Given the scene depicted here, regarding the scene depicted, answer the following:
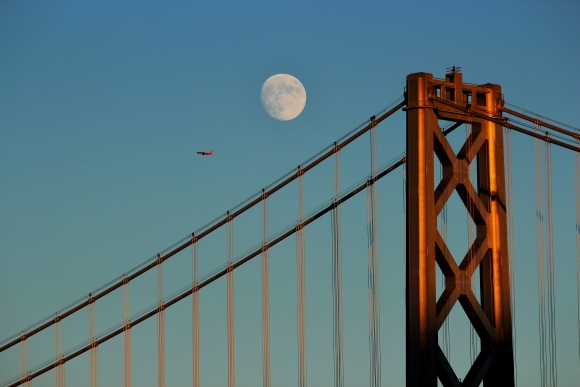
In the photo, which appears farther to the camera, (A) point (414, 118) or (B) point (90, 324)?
(B) point (90, 324)

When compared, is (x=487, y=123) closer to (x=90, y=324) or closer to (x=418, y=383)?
(x=418, y=383)

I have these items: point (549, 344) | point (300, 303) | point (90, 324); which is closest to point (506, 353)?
point (549, 344)

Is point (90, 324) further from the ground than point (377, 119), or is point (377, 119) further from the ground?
point (377, 119)

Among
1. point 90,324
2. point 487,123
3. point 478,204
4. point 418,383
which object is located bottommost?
point 418,383

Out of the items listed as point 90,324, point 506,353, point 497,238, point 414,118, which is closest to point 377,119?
point 414,118

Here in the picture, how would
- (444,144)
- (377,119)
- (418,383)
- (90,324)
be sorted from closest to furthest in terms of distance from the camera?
(418,383), (444,144), (377,119), (90,324)

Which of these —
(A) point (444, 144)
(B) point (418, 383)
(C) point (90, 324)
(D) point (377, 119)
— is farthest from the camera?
(C) point (90, 324)
